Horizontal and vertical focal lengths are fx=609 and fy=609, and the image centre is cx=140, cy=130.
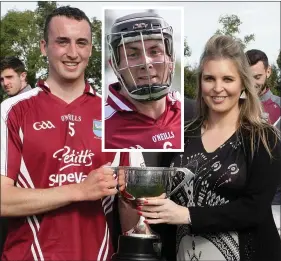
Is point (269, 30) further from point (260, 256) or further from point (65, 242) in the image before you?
point (65, 242)

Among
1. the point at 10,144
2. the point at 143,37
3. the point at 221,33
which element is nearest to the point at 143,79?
the point at 143,37

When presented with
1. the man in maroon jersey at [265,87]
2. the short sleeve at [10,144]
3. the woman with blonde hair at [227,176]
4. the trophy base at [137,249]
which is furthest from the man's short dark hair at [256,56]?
the short sleeve at [10,144]

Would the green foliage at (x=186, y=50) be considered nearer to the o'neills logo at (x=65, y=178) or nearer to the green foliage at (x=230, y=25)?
the green foliage at (x=230, y=25)

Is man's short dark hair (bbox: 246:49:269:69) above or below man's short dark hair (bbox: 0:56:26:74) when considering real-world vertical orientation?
above

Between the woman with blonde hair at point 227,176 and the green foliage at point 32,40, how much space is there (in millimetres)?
357

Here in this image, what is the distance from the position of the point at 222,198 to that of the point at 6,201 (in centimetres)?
68

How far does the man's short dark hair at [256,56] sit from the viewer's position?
2.18 meters

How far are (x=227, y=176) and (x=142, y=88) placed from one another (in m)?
0.40

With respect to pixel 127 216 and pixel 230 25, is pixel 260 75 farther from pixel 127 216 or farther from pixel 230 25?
pixel 127 216

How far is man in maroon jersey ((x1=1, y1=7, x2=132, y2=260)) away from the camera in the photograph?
1.85 metres

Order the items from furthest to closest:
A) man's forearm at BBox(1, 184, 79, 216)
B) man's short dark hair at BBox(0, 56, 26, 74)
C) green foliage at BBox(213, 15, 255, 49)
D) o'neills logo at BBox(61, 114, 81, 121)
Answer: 1. green foliage at BBox(213, 15, 255, 49)
2. man's short dark hair at BBox(0, 56, 26, 74)
3. o'neills logo at BBox(61, 114, 81, 121)
4. man's forearm at BBox(1, 184, 79, 216)

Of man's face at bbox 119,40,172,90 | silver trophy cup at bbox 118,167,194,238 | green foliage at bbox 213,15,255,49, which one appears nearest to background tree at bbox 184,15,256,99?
green foliage at bbox 213,15,255,49

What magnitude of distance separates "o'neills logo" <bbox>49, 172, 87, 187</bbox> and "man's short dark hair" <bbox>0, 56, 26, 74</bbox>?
391 mm

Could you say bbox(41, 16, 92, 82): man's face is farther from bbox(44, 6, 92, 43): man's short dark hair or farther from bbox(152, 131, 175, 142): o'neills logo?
bbox(152, 131, 175, 142): o'neills logo
